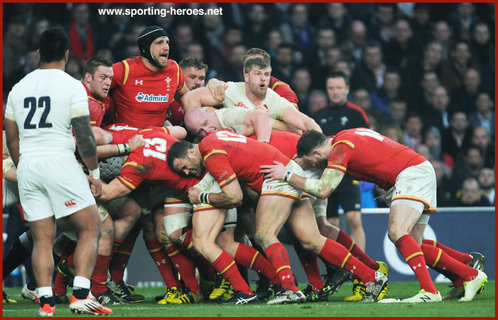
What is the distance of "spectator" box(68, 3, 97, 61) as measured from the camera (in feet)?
46.5

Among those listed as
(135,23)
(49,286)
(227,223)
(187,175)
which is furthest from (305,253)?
(135,23)

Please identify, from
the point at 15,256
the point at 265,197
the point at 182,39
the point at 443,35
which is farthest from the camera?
the point at 443,35

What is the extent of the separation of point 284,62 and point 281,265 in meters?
6.03

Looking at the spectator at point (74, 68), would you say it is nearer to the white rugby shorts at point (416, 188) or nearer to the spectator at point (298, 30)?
the spectator at point (298, 30)

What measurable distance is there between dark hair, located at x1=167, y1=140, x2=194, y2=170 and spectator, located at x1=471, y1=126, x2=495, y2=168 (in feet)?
21.9

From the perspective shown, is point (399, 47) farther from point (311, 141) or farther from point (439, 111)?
point (311, 141)

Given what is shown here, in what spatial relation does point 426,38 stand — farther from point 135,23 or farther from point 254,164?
point 254,164

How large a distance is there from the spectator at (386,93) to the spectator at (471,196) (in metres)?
2.08

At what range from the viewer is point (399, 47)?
50.2 ft

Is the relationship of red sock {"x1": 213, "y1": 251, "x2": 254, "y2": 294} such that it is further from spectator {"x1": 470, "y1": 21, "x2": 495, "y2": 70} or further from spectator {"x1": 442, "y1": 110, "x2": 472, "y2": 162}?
spectator {"x1": 470, "y1": 21, "x2": 495, "y2": 70}

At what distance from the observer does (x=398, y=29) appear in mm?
15297

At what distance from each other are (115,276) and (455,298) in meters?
Result: 3.42

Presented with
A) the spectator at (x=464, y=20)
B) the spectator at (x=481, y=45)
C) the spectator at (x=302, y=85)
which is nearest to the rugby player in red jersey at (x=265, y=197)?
the spectator at (x=302, y=85)

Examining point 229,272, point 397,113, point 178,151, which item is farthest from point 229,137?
point 397,113
